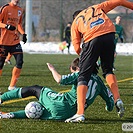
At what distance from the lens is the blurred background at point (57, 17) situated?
120 ft

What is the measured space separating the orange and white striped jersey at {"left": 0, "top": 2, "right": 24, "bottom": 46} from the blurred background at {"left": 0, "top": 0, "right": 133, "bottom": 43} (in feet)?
76.3

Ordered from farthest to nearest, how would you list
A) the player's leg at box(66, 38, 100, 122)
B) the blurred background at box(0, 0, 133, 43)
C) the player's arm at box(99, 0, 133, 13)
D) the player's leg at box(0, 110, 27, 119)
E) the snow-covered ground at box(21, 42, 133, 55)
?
the blurred background at box(0, 0, 133, 43), the snow-covered ground at box(21, 42, 133, 55), the player's arm at box(99, 0, 133, 13), the player's leg at box(0, 110, 27, 119), the player's leg at box(66, 38, 100, 122)

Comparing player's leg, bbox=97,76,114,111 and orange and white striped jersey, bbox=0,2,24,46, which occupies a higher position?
orange and white striped jersey, bbox=0,2,24,46

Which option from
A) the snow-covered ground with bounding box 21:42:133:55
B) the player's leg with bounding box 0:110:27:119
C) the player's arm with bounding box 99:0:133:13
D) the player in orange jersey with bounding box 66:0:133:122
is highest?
the player's arm with bounding box 99:0:133:13

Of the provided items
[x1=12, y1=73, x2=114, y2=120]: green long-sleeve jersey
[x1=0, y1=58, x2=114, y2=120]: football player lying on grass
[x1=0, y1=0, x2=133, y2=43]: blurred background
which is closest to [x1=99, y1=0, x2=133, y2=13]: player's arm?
[x1=0, y1=58, x2=114, y2=120]: football player lying on grass

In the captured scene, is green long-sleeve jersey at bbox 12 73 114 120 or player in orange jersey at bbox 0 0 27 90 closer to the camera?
green long-sleeve jersey at bbox 12 73 114 120

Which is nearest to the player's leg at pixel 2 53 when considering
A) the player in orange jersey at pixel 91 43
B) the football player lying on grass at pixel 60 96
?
the football player lying on grass at pixel 60 96

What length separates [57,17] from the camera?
39.3 m

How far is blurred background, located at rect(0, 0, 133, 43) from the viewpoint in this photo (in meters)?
36.4

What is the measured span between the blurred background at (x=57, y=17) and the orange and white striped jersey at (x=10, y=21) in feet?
76.3

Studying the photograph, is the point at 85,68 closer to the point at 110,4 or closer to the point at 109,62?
the point at 109,62

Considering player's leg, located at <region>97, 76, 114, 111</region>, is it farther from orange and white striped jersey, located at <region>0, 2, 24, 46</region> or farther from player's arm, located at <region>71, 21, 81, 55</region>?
orange and white striped jersey, located at <region>0, 2, 24, 46</region>

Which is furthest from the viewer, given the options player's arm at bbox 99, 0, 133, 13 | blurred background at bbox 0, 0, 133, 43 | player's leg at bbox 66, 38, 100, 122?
blurred background at bbox 0, 0, 133, 43

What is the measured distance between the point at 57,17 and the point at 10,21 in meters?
27.3
